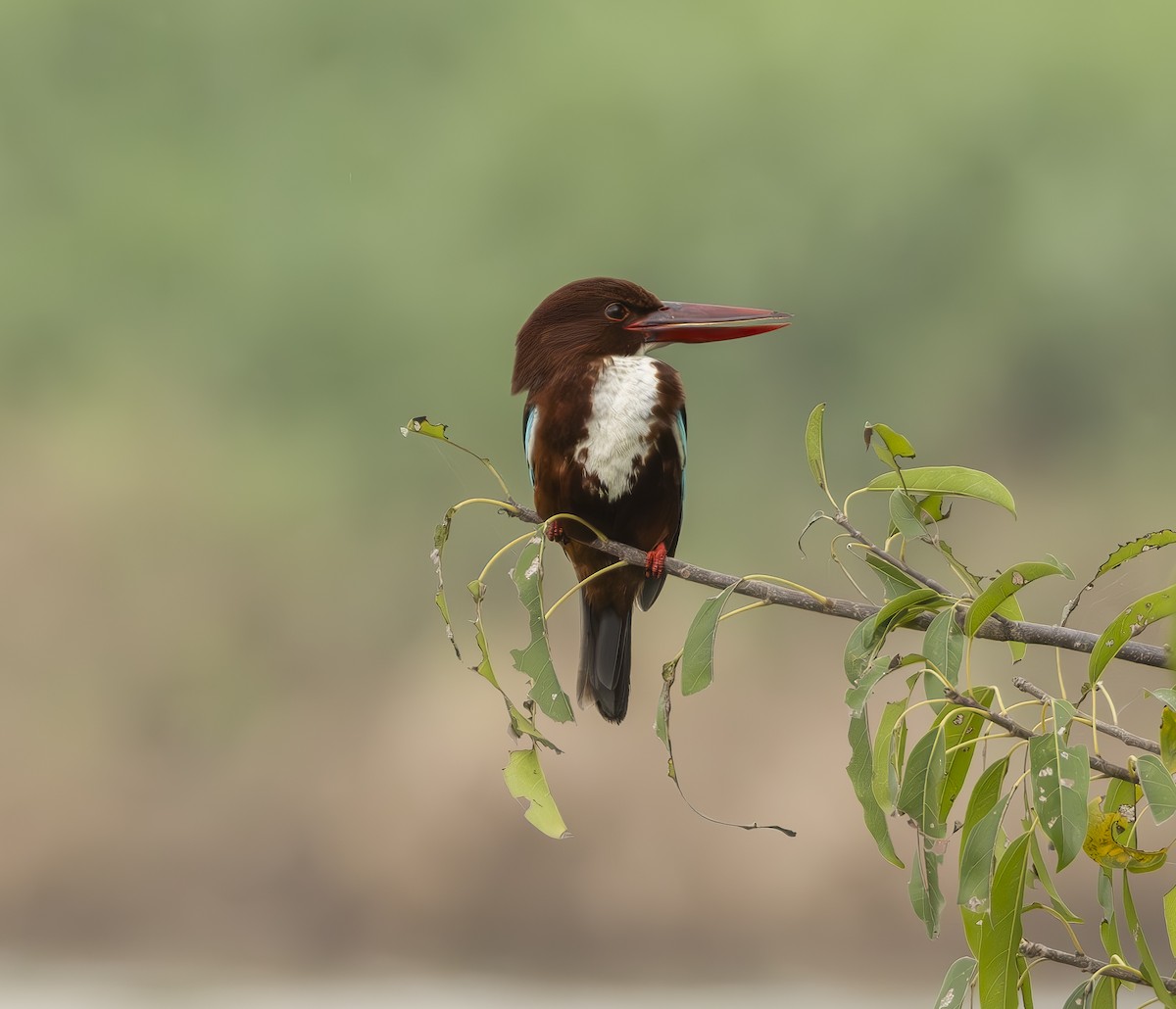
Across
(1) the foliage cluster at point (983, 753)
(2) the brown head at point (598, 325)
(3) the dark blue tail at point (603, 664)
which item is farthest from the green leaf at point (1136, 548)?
(3) the dark blue tail at point (603, 664)

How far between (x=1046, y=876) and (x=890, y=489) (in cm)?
43

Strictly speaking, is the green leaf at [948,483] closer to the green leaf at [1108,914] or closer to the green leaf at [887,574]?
the green leaf at [887,574]

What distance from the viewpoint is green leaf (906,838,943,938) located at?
111cm

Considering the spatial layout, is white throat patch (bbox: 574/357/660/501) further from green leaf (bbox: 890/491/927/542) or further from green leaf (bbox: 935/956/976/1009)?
green leaf (bbox: 935/956/976/1009)

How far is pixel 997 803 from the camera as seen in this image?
3.75ft

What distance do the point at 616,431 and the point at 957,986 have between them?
1080mm

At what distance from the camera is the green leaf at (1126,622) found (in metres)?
1.07

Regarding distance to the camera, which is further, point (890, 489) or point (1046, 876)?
point (890, 489)

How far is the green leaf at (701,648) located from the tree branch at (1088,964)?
40cm

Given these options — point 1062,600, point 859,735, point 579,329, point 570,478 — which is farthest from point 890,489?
point 1062,600

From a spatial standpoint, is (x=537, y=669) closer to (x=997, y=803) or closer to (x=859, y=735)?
(x=859, y=735)

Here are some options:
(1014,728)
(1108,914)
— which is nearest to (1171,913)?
(1108,914)

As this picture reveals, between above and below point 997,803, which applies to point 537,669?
above

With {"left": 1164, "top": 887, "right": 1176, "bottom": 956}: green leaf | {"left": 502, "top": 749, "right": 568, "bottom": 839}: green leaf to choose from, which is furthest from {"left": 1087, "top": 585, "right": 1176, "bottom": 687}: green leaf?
{"left": 502, "top": 749, "right": 568, "bottom": 839}: green leaf
